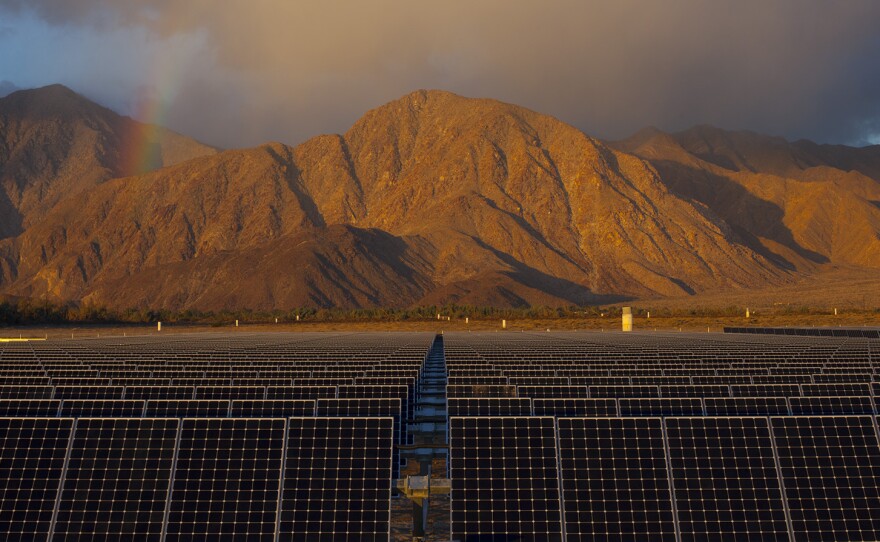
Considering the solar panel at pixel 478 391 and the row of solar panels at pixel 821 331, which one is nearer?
the solar panel at pixel 478 391

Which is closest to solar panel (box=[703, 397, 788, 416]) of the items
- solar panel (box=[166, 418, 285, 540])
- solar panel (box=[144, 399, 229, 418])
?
solar panel (box=[166, 418, 285, 540])

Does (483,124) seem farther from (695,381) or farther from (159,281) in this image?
(695,381)

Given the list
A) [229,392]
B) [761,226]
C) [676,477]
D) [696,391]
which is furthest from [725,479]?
[761,226]

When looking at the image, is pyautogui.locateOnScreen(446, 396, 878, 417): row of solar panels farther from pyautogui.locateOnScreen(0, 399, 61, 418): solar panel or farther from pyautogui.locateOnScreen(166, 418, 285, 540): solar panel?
pyautogui.locateOnScreen(0, 399, 61, 418): solar panel

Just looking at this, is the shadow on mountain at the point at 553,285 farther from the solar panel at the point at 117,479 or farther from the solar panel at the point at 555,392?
the solar panel at the point at 117,479

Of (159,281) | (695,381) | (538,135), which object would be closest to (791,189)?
(538,135)

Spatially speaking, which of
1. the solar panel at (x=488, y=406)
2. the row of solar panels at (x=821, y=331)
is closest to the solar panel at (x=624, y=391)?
the solar panel at (x=488, y=406)
